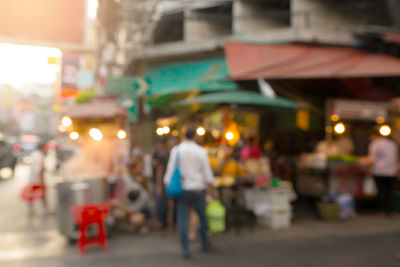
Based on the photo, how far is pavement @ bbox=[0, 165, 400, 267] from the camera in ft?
17.4

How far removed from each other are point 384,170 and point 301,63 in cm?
323

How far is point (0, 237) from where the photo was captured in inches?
271

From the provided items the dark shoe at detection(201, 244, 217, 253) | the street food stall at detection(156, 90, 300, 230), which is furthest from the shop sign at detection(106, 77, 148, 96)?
the dark shoe at detection(201, 244, 217, 253)

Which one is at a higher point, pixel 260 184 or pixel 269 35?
pixel 269 35

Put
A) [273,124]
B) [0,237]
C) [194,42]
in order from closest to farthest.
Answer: [0,237] < [194,42] < [273,124]

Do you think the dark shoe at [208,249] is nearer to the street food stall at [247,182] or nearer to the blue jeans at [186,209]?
the blue jeans at [186,209]

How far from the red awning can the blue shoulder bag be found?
11.4 feet

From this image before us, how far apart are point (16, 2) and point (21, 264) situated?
433cm

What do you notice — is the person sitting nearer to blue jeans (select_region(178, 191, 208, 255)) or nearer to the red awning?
blue jeans (select_region(178, 191, 208, 255))

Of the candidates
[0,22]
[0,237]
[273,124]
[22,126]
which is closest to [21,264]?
[0,237]

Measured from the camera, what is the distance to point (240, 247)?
19.9 feet

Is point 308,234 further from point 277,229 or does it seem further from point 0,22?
point 0,22

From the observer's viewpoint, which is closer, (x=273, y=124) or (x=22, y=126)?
(x=273, y=124)

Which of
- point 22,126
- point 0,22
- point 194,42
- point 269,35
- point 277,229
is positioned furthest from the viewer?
point 22,126
